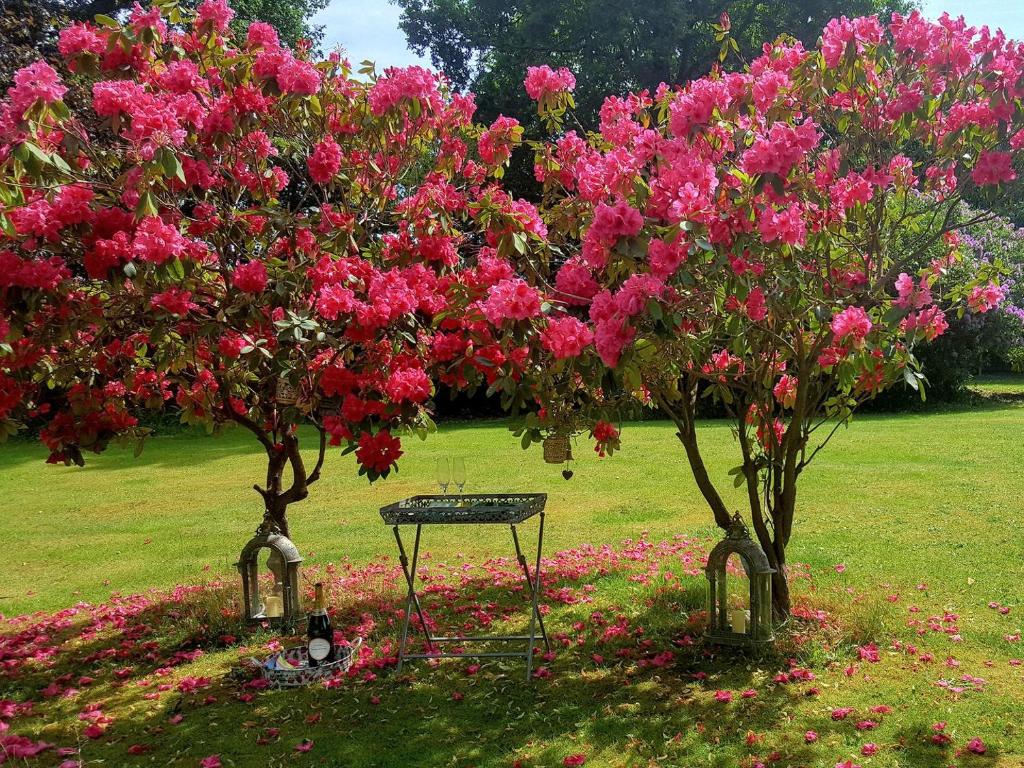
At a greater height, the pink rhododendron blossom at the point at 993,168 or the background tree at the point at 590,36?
the background tree at the point at 590,36

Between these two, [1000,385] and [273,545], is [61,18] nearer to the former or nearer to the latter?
[273,545]

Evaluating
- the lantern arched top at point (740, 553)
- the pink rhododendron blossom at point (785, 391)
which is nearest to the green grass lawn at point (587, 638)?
the lantern arched top at point (740, 553)

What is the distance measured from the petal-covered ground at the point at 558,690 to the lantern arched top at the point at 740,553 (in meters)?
0.50

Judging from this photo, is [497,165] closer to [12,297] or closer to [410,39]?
[12,297]

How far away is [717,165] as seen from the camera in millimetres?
4031

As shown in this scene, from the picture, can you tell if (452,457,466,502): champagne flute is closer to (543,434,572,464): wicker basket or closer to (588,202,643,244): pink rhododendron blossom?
(543,434,572,464): wicker basket

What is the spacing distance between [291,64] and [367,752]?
3190 mm

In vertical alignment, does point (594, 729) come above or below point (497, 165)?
below

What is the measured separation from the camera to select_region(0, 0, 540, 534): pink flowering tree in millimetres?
3568

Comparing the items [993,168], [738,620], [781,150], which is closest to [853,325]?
[781,150]

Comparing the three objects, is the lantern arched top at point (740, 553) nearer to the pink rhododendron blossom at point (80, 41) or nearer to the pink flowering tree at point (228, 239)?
the pink flowering tree at point (228, 239)

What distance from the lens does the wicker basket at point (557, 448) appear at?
450 cm

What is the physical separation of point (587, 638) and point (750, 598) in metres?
1.04

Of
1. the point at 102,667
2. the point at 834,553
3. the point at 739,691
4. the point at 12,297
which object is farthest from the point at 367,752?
the point at 834,553
